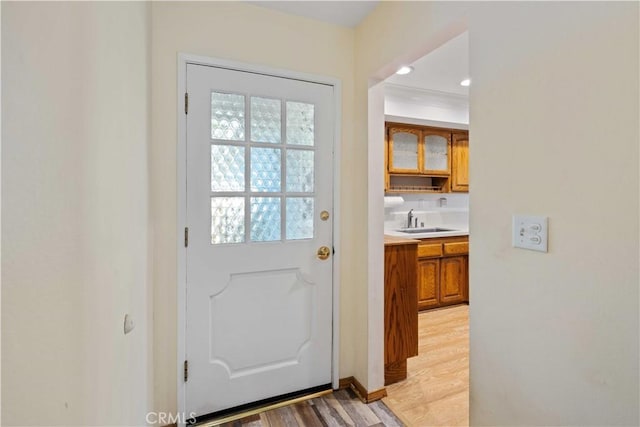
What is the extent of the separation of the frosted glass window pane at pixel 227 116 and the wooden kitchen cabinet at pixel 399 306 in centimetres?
116

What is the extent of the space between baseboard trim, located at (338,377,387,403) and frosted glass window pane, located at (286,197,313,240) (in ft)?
3.24

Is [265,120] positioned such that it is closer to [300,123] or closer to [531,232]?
[300,123]

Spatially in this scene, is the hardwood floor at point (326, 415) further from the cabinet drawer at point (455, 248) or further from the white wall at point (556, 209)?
the cabinet drawer at point (455, 248)

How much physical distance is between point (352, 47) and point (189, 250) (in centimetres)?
162

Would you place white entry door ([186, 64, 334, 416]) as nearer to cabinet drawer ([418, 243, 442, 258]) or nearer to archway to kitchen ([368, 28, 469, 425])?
archway to kitchen ([368, 28, 469, 425])

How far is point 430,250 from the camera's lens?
3.38 metres

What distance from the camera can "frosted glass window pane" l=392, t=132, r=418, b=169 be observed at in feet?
11.7

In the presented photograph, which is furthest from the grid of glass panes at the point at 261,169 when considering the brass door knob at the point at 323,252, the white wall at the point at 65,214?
the white wall at the point at 65,214

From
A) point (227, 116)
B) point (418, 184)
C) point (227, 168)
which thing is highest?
point (227, 116)

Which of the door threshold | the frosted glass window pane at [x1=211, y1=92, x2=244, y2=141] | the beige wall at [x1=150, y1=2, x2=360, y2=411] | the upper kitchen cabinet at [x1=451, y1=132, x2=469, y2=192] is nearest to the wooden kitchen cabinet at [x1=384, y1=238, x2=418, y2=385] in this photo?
the beige wall at [x1=150, y1=2, x2=360, y2=411]

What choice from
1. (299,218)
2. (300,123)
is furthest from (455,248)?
(300,123)

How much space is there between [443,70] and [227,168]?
2.28 m

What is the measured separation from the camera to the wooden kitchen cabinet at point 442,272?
133 inches

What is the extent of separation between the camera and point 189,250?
1.69 m
